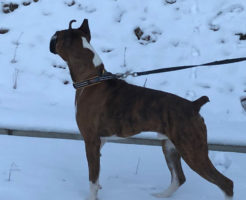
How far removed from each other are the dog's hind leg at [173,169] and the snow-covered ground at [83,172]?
7cm

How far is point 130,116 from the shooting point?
10.5 feet

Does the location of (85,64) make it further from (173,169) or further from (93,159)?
(173,169)

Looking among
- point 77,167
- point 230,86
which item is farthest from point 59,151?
point 230,86

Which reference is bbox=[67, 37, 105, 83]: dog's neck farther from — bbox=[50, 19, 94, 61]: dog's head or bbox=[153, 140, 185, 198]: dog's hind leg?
bbox=[153, 140, 185, 198]: dog's hind leg

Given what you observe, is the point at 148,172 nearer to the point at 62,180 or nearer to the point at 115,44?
the point at 62,180

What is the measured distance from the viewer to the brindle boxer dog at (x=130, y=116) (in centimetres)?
301

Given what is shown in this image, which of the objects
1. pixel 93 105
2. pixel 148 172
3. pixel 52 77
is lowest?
pixel 52 77

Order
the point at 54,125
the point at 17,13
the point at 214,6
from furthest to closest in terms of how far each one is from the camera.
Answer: the point at 17,13, the point at 214,6, the point at 54,125

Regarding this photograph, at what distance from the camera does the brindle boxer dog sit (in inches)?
118

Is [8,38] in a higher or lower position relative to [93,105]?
lower

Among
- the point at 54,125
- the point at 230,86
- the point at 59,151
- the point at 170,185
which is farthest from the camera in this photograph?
the point at 230,86

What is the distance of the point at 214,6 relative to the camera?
266 inches

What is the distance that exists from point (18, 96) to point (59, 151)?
1.80 metres

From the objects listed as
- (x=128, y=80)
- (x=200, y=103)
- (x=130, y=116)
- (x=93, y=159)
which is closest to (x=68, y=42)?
(x=130, y=116)
